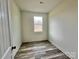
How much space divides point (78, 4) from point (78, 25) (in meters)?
0.42

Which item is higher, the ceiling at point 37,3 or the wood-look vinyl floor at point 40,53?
the ceiling at point 37,3

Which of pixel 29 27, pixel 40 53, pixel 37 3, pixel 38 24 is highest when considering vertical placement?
pixel 37 3

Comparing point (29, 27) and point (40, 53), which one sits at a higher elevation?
point (29, 27)

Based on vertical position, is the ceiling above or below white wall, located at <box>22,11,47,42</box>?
above

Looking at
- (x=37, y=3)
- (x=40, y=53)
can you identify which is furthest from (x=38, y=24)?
(x=40, y=53)

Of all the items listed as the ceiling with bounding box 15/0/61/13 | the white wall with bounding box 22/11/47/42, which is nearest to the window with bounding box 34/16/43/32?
the white wall with bounding box 22/11/47/42

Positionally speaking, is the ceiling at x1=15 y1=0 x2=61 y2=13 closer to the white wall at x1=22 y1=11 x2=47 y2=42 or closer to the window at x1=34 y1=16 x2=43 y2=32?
the white wall at x1=22 y1=11 x2=47 y2=42

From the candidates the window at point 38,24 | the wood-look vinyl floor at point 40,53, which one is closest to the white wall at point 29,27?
the window at point 38,24

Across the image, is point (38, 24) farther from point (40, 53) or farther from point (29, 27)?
point (40, 53)

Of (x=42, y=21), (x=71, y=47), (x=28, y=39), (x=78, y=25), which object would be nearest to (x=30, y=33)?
(x=28, y=39)

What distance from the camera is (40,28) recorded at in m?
5.25

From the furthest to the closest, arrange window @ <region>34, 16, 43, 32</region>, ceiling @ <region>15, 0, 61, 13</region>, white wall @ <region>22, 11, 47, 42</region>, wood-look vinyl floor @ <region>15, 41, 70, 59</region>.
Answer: window @ <region>34, 16, 43, 32</region> → white wall @ <region>22, 11, 47, 42</region> → ceiling @ <region>15, 0, 61, 13</region> → wood-look vinyl floor @ <region>15, 41, 70, 59</region>

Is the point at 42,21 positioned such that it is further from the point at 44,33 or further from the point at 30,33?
the point at 30,33

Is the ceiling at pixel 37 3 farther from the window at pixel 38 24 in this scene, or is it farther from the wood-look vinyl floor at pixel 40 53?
the wood-look vinyl floor at pixel 40 53
